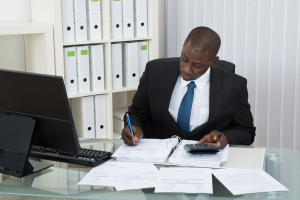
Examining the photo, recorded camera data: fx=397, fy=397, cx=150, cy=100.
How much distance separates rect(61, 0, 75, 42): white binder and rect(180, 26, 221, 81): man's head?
1.11 meters

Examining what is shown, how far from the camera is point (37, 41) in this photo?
2.72m

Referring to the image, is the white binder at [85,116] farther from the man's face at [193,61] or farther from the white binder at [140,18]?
the man's face at [193,61]

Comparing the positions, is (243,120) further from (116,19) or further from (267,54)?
(116,19)

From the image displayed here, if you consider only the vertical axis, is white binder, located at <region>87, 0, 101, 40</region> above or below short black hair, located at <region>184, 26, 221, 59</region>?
above

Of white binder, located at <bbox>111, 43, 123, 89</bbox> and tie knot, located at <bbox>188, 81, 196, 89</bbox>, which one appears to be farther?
white binder, located at <bbox>111, 43, 123, 89</bbox>

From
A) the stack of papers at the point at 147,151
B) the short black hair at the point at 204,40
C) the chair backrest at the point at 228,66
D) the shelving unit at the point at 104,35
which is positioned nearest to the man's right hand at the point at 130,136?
the stack of papers at the point at 147,151

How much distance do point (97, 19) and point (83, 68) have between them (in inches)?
14.2

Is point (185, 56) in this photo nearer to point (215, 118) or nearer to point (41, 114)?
point (215, 118)

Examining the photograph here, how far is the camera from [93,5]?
276 centimetres

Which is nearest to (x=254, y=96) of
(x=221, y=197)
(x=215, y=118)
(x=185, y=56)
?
(x=215, y=118)

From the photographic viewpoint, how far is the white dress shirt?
6.68ft

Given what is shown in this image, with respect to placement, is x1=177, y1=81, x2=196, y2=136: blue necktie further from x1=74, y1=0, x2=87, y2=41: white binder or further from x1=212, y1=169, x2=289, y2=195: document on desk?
x1=74, y1=0, x2=87, y2=41: white binder

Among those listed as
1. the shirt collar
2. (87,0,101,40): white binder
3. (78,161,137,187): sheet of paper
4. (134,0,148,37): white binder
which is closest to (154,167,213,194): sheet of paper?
(78,161,137,187): sheet of paper

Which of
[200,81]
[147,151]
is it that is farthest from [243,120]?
[147,151]
